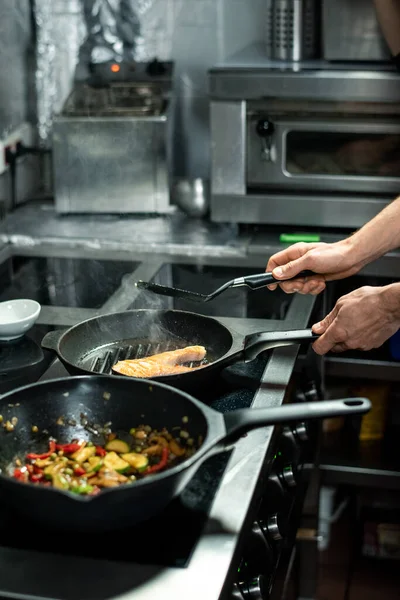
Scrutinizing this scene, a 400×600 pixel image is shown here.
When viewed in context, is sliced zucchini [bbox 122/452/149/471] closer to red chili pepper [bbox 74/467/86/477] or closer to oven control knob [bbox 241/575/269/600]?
red chili pepper [bbox 74/467/86/477]

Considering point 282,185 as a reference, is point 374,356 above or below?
below

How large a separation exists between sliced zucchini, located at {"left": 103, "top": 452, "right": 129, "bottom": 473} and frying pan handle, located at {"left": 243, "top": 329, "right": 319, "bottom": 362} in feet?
1.22

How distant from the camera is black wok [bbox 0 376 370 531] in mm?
997

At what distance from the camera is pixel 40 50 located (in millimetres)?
2658

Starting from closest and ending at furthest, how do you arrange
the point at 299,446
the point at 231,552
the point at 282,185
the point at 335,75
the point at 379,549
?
the point at 231,552 → the point at 299,446 → the point at 335,75 → the point at 282,185 → the point at 379,549

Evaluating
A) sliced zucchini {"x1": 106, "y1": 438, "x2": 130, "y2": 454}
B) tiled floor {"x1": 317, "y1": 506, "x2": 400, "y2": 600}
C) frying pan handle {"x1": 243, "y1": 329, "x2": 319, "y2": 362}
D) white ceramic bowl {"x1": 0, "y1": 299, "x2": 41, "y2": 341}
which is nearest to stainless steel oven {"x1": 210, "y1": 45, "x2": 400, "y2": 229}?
white ceramic bowl {"x1": 0, "y1": 299, "x2": 41, "y2": 341}

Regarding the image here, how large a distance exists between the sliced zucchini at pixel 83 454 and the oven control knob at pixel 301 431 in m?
0.55

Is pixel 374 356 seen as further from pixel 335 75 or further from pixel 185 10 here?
pixel 185 10

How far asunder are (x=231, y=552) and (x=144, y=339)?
69cm

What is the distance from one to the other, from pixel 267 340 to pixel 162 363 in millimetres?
188

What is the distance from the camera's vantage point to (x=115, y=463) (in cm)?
117

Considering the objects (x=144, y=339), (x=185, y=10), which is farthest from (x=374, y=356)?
(x=185, y=10)

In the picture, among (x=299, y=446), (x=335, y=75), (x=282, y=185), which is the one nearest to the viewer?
(x=299, y=446)

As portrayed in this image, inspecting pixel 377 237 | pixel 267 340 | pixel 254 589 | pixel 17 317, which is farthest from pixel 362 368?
pixel 254 589
